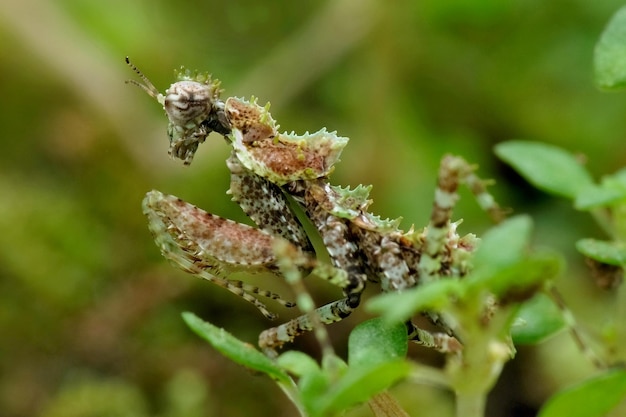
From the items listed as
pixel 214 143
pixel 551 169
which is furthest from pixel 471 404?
pixel 214 143

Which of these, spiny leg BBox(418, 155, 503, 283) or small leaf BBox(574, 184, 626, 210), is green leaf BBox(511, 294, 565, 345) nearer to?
small leaf BBox(574, 184, 626, 210)

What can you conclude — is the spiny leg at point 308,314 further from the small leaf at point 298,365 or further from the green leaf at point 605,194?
the green leaf at point 605,194

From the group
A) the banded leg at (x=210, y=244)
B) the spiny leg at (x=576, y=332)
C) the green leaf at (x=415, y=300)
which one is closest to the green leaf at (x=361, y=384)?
the green leaf at (x=415, y=300)

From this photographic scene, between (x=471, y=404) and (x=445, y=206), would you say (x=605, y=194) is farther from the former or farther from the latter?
(x=445, y=206)

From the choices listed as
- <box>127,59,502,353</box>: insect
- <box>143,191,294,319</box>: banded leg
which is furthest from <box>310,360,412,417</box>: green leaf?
<box>143,191,294,319</box>: banded leg

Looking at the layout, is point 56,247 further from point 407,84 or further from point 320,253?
point 407,84

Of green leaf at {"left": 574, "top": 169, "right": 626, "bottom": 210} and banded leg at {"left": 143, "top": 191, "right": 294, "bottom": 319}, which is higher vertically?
banded leg at {"left": 143, "top": 191, "right": 294, "bottom": 319}
